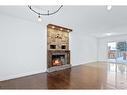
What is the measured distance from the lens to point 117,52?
10977 millimetres

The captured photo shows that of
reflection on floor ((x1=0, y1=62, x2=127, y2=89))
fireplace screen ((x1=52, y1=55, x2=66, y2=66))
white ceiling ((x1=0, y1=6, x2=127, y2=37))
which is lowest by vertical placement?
reflection on floor ((x1=0, y1=62, x2=127, y2=89))

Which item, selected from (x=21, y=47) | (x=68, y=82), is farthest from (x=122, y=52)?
(x=21, y=47)

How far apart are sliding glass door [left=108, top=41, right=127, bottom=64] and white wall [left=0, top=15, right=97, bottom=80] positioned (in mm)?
6778

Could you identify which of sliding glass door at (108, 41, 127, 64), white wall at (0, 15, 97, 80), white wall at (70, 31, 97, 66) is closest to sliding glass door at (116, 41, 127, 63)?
sliding glass door at (108, 41, 127, 64)

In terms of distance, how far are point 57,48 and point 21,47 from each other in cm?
243

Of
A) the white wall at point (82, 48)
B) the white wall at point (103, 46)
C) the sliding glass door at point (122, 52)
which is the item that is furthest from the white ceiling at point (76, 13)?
the white wall at point (103, 46)

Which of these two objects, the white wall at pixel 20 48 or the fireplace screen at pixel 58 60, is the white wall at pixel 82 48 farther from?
the white wall at pixel 20 48

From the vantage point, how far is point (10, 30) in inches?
196

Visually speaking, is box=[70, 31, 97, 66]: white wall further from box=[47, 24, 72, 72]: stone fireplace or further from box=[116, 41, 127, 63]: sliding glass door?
box=[116, 41, 127, 63]: sliding glass door

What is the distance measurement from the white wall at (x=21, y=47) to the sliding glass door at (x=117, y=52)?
678cm

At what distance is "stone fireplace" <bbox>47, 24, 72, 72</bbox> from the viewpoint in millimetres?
6770

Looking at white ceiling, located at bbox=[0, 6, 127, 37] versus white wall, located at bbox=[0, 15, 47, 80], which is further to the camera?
white wall, located at bbox=[0, 15, 47, 80]
